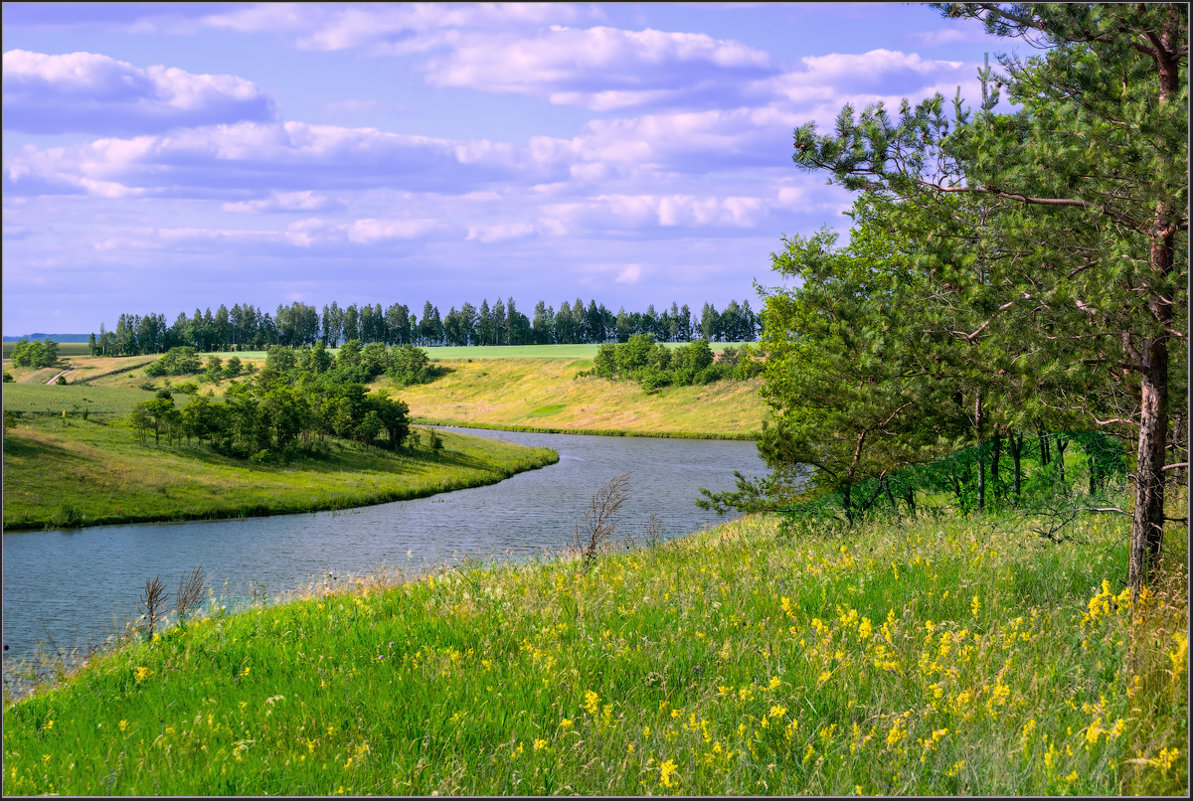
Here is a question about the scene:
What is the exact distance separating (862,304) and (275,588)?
2338 centimetres

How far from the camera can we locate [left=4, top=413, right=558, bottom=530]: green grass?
44625 millimetres

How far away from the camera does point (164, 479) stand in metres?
50.1

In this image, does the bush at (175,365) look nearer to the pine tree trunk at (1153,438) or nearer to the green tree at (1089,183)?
the green tree at (1089,183)

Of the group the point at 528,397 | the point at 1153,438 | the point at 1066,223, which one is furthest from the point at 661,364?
the point at 1153,438

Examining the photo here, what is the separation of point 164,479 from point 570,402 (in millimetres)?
88543

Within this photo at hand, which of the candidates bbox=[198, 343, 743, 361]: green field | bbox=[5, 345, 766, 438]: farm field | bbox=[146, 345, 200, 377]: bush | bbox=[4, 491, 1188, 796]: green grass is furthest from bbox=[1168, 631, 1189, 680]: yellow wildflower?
A: bbox=[146, 345, 200, 377]: bush

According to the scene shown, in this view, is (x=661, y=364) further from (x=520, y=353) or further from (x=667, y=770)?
(x=667, y=770)

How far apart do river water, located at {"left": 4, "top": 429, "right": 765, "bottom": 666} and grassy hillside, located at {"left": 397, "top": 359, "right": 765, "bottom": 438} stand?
149ft

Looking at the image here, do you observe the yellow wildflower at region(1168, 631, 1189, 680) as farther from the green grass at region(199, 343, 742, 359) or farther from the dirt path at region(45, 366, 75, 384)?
the dirt path at region(45, 366, 75, 384)

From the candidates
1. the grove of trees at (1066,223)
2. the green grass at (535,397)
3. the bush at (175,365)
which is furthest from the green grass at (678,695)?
the bush at (175,365)

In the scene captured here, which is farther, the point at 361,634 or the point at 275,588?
the point at 275,588

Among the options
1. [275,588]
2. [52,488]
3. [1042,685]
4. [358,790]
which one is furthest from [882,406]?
[52,488]

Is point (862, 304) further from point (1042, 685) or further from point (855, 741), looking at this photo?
point (855, 741)

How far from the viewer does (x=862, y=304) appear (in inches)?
536
